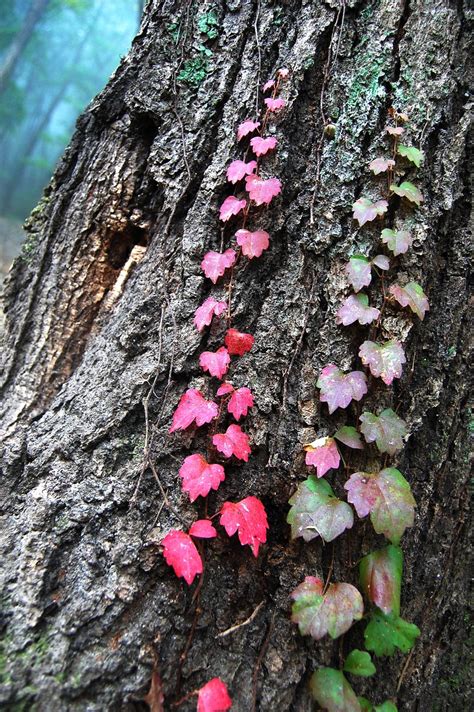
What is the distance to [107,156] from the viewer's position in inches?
64.8

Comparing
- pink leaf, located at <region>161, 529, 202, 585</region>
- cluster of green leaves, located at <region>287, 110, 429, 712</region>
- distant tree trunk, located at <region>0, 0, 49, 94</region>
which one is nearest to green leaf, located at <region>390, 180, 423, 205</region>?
cluster of green leaves, located at <region>287, 110, 429, 712</region>

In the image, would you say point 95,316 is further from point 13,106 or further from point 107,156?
point 13,106

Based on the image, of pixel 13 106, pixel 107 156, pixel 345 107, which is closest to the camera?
Answer: pixel 345 107

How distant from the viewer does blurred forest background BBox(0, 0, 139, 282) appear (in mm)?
17797

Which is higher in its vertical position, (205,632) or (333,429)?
(333,429)

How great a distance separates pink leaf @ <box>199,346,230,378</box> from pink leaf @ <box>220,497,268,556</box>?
1.16 feet

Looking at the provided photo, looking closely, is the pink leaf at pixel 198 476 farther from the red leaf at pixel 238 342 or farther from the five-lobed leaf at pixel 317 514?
the red leaf at pixel 238 342

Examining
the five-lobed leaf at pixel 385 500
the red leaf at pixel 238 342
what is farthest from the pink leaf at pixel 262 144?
the five-lobed leaf at pixel 385 500

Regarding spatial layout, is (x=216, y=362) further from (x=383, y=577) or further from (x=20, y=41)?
(x=20, y=41)

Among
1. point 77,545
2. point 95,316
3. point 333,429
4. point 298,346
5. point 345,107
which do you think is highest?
point 345,107

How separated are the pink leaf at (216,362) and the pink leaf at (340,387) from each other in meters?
0.27

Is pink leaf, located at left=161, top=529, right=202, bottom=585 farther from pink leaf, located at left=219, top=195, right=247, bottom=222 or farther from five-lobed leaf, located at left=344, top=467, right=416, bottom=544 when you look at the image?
pink leaf, located at left=219, top=195, right=247, bottom=222

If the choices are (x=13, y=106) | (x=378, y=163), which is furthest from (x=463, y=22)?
(x=13, y=106)

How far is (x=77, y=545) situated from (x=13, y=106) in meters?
19.7
